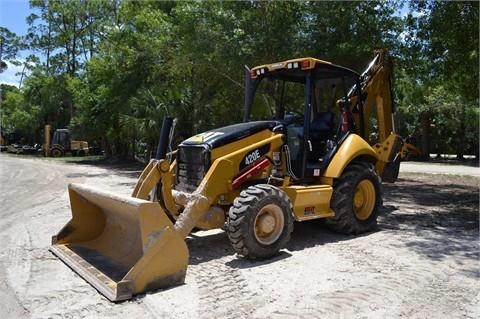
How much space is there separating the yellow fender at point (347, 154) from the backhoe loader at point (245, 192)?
0.02 m

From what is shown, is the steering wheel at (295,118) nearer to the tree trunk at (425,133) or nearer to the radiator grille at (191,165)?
the radiator grille at (191,165)

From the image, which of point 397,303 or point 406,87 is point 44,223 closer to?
point 397,303

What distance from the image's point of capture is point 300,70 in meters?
7.72

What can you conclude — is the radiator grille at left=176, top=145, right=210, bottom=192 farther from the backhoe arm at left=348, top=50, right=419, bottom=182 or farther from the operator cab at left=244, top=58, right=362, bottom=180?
the backhoe arm at left=348, top=50, right=419, bottom=182

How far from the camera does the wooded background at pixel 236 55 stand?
13.5m

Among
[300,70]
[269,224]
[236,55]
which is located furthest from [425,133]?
[269,224]

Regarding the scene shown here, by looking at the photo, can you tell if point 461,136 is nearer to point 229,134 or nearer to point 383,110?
point 383,110

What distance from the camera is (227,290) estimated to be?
17.6ft

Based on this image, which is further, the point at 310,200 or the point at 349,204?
the point at 349,204

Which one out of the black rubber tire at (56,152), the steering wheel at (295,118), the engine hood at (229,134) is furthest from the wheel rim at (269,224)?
the black rubber tire at (56,152)

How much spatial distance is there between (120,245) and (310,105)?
11.1ft

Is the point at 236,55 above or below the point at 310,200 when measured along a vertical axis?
above

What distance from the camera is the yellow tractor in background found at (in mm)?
41531

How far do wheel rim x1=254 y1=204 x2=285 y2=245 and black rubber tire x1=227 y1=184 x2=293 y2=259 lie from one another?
0.02m
